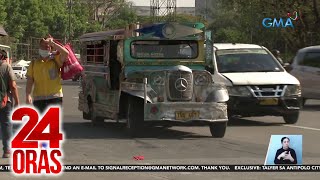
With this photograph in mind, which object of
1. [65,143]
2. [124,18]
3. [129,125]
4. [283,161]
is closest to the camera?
[283,161]

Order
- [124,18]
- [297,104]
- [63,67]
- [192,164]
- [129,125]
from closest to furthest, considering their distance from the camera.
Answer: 1. [192,164]
2. [63,67]
3. [129,125]
4. [297,104]
5. [124,18]

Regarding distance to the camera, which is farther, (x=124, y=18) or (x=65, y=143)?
(x=124, y=18)

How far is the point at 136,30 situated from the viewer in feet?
45.4

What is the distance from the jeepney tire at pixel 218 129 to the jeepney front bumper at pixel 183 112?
21 cm

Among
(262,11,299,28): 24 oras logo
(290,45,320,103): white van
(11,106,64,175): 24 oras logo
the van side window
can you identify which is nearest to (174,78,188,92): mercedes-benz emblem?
(11,106,64,175): 24 oras logo

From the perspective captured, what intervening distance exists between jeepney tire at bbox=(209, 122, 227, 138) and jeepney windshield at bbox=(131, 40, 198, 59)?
1928mm

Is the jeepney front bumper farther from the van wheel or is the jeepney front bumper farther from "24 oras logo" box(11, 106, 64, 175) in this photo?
"24 oras logo" box(11, 106, 64, 175)

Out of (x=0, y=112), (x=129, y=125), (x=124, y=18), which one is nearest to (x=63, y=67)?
(x=0, y=112)

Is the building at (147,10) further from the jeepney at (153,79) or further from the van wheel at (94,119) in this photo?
the jeepney at (153,79)

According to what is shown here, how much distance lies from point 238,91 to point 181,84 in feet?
9.01

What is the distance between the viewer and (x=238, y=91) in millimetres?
15109

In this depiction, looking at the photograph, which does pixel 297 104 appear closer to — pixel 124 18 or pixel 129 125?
pixel 129 125

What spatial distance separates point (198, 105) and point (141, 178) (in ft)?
→ 14.7

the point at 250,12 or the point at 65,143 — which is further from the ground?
the point at 250,12
